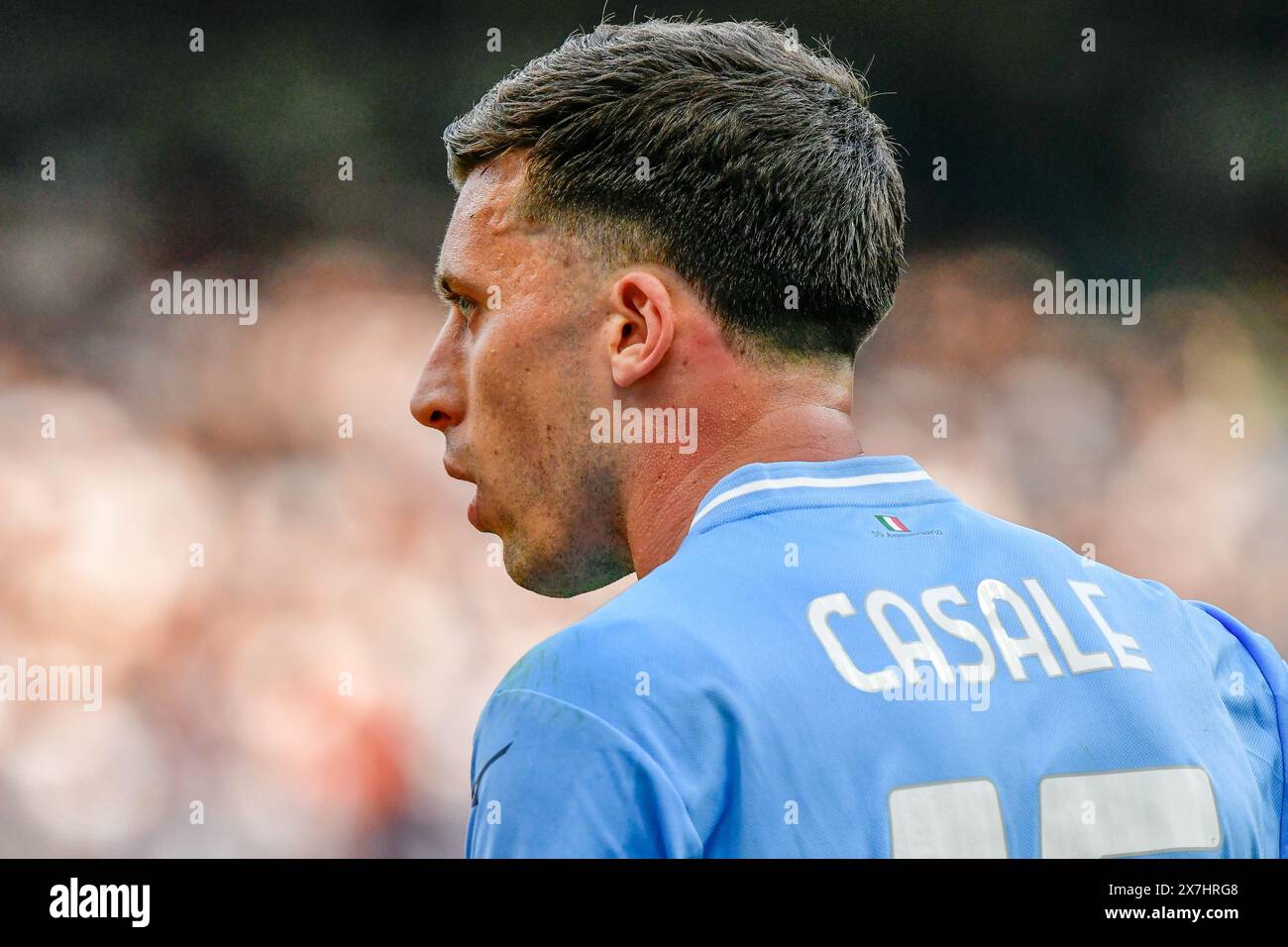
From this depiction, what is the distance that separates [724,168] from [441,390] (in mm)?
407

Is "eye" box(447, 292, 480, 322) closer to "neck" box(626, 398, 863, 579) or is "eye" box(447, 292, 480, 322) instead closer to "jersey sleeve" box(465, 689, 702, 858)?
"neck" box(626, 398, 863, 579)

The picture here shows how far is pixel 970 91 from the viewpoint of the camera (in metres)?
5.51

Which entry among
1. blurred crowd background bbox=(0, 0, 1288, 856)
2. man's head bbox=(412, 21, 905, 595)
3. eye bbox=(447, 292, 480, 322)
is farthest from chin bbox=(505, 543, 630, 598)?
blurred crowd background bbox=(0, 0, 1288, 856)

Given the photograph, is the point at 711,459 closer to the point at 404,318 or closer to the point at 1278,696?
the point at 1278,696

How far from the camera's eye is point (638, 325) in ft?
4.40

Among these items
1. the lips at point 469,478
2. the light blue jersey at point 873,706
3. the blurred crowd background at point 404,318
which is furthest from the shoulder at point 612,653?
the blurred crowd background at point 404,318

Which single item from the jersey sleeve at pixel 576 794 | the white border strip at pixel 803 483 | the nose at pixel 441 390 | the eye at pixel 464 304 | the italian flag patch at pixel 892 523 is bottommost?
the jersey sleeve at pixel 576 794

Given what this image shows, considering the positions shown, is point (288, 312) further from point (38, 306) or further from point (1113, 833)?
point (1113, 833)

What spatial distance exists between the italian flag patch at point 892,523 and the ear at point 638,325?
10.8 inches

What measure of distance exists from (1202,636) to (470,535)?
4389 mm

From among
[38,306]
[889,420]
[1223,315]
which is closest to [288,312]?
[38,306]

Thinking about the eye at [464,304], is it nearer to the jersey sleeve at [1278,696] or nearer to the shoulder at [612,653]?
the shoulder at [612,653]

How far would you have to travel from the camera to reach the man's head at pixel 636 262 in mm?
1339

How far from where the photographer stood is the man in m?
0.98
